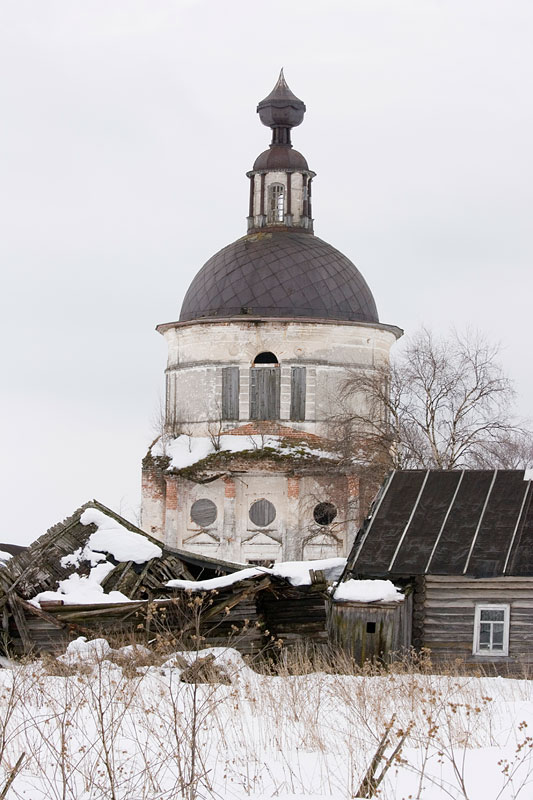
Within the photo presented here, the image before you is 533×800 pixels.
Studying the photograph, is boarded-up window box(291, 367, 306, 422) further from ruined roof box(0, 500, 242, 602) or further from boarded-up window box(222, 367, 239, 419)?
ruined roof box(0, 500, 242, 602)

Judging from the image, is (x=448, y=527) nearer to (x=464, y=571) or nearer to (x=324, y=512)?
(x=464, y=571)

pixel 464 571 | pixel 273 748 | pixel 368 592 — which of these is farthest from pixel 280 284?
pixel 273 748

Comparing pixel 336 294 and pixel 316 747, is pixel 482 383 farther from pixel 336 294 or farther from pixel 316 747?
pixel 316 747

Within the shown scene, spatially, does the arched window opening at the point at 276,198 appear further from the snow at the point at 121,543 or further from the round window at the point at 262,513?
the snow at the point at 121,543

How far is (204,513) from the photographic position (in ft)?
107

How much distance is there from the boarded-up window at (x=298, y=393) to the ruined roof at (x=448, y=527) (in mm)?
13374

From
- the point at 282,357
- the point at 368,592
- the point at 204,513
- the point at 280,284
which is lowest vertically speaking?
the point at 368,592

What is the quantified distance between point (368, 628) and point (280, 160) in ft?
68.2

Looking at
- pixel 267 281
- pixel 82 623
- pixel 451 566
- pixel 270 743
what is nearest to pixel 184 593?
pixel 82 623

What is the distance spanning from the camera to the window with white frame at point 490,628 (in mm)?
17047

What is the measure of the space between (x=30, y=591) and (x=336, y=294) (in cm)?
1761

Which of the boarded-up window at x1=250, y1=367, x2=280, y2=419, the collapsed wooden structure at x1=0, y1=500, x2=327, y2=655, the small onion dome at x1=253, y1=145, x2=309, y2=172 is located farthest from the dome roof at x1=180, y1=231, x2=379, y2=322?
the collapsed wooden structure at x1=0, y1=500, x2=327, y2=655

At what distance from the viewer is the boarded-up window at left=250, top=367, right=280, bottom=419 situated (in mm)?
32688

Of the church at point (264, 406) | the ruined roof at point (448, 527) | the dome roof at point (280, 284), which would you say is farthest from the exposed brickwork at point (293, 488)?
the ruined roof at point (448, 527)
